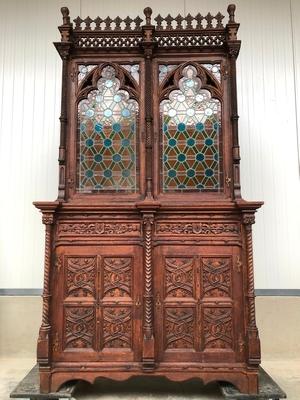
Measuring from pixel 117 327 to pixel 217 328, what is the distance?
829 millimetres

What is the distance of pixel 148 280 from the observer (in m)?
3.05

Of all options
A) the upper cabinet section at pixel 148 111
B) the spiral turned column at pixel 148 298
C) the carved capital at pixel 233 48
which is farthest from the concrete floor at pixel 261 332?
the carved capital at pixel 233 48

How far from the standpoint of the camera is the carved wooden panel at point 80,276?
3.11 metres

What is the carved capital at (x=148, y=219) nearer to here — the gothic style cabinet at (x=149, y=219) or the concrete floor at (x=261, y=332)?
the gothic style cabinet at (x=149, y=219)

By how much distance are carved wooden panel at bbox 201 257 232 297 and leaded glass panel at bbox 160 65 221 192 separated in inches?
25.1

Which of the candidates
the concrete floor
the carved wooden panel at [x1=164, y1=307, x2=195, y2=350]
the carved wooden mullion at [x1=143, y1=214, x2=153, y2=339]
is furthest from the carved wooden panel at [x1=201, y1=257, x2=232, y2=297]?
the concrete floor

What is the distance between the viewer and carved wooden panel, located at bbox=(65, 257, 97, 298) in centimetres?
311

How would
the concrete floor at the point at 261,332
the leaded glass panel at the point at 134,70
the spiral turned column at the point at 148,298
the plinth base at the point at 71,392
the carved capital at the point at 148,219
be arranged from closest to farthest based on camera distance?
the plinth base at the point at 71,392
the spiral turned column at the point at 148,298
the carved capital at the point at 148,219
the leaded glass panel at the point at 134,70
the concrete floor at the point at 261,332

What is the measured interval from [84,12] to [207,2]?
154 cm

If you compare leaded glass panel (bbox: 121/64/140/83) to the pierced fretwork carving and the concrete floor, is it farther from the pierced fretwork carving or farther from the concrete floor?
the concrete floor

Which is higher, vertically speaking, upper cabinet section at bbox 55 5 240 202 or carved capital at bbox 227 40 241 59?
carved capital at bbox 227 40 241 59

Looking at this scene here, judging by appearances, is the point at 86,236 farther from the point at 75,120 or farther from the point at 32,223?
the point at 32,223

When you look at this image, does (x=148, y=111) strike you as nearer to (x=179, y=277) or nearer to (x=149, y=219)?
(x=149, y=219)

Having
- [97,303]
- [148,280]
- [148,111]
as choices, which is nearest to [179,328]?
[148,280]
